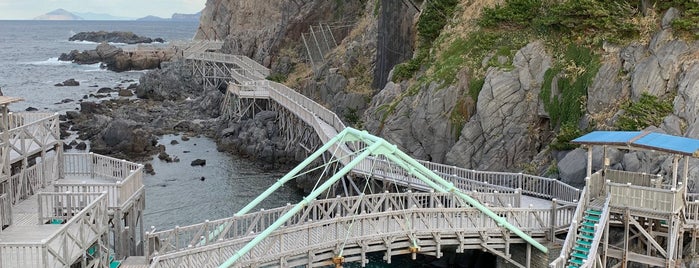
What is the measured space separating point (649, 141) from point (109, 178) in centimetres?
1952

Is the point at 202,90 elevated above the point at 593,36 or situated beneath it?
situated beneath

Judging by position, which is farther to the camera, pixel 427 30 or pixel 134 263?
pixel 427 30

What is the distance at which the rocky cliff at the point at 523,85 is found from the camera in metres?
29.2

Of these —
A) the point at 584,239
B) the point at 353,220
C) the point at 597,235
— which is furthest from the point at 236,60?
the point at 597,235

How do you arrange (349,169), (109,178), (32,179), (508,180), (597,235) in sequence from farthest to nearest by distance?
(508,180), (109,178), (32,179), (597,235), (349,169)

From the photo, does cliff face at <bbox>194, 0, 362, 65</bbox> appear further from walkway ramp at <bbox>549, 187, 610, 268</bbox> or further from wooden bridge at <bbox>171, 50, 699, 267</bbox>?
walkway ramp at <bbox>549, 187, 610, 268</bbox>

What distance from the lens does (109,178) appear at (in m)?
26.9

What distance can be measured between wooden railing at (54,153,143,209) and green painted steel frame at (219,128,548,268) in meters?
4.43

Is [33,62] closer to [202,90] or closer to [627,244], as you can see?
[202,90]

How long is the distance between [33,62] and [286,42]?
97.7 meters

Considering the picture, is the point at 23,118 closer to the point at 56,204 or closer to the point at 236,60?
the point at 56,204

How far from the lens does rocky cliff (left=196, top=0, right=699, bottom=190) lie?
96.0 feet

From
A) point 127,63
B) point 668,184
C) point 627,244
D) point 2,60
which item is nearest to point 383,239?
point 627,244

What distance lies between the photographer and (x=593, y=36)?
112 ft
